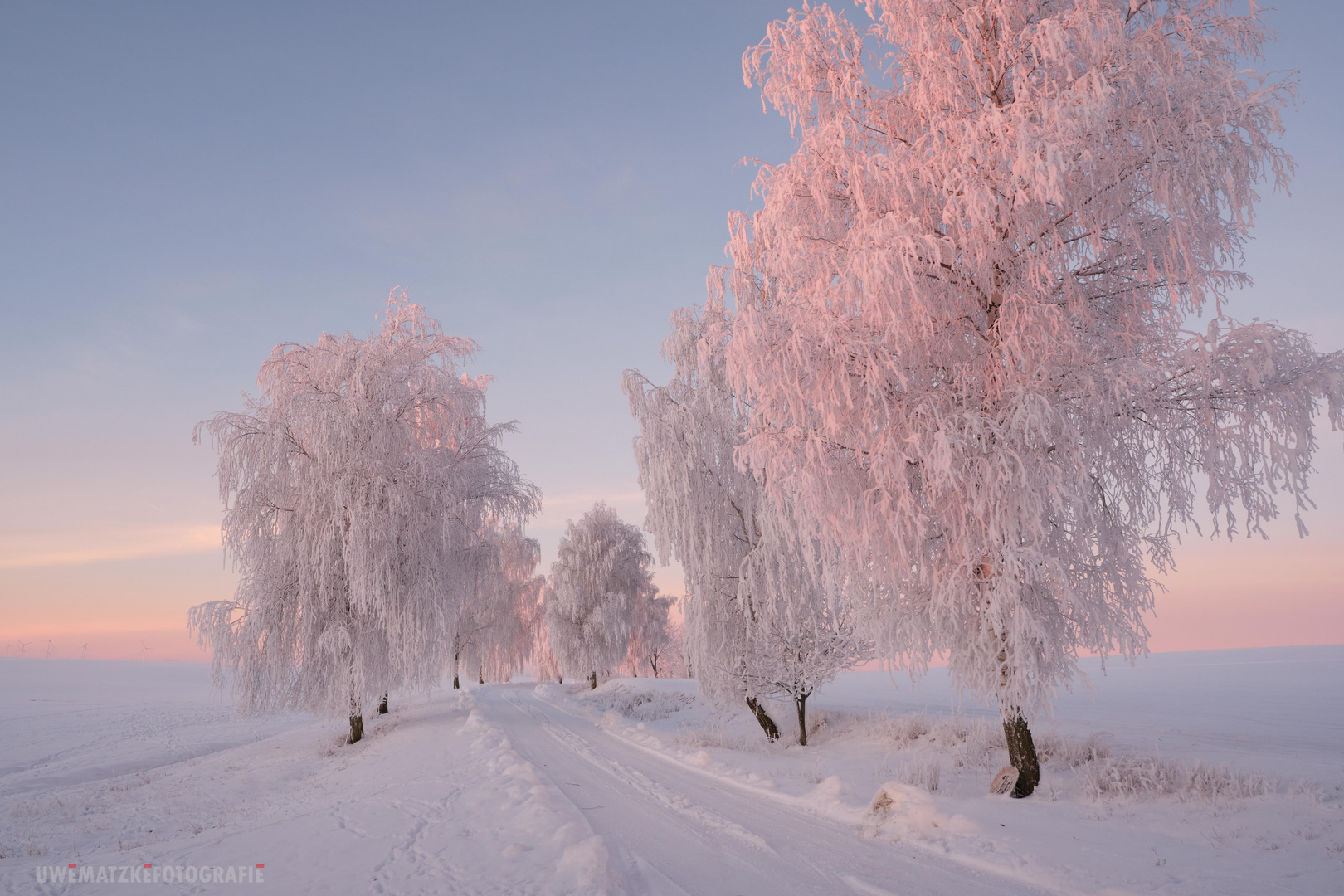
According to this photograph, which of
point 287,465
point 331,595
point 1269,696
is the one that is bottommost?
point 1269,696

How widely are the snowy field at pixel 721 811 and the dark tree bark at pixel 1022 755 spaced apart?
0.14 metres

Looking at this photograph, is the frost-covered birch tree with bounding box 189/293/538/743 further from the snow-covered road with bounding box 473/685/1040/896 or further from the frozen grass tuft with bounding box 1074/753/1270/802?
the frozen grass tuft with bounding box 1074/753/1270/802

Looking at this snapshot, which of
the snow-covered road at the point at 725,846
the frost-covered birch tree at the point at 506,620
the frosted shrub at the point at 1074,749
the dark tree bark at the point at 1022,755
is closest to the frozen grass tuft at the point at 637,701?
the frost-covered birch tree at the point at 506,620

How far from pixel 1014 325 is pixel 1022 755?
4.63 metres

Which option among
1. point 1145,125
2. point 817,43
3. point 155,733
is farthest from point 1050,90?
point 155,733

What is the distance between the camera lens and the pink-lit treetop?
5520mm

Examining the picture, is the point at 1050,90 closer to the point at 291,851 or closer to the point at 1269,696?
the point at 291,851

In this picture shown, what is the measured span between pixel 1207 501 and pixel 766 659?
8.25 m

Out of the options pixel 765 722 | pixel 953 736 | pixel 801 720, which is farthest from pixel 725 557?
pixel 953 736

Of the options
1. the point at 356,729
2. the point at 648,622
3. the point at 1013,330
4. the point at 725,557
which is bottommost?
the point at 648,622

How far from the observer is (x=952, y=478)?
593 centimetres

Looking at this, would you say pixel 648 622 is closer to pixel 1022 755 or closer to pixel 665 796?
pixel 665 796

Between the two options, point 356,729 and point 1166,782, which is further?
point 356,729

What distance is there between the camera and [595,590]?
27969 millimetres
